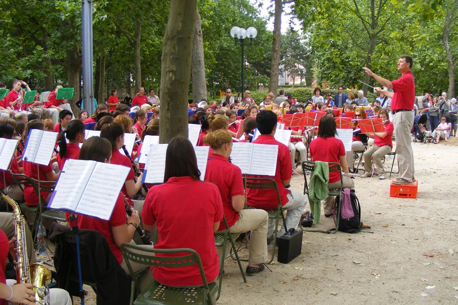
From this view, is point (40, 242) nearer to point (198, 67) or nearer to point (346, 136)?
point (346, 136)

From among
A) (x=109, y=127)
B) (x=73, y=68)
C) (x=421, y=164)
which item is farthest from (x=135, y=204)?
(x=73, y=68)

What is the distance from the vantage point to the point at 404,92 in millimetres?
8250

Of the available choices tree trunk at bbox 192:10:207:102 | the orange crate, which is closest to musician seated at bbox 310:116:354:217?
the orange crate

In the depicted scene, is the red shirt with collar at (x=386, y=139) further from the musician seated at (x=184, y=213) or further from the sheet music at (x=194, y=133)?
the musician seated at (x=184, y=213)

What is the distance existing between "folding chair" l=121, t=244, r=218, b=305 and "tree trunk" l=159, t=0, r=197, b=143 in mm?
1842

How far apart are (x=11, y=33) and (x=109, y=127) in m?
20.2

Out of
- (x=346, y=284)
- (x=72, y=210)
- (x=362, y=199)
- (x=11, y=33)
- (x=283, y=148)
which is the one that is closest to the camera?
(x=72, y=210)

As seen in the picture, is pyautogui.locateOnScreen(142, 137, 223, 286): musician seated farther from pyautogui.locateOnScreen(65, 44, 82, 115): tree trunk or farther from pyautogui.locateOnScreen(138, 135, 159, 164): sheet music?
pyautogui.locateOnScreen(65, 44, 82, 115): tree trunk

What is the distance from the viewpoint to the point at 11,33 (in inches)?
878

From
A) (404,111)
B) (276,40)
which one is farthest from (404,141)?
(276,40)

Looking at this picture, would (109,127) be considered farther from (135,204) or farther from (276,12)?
(276,12)

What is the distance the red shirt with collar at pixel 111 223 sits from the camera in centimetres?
346

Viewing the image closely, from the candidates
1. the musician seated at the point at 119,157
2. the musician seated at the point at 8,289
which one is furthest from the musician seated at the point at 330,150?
the musician seated at the point at 8,289

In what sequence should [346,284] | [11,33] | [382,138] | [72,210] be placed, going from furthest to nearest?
[11,33] < [382,138] < [346,284] < [72,210]
